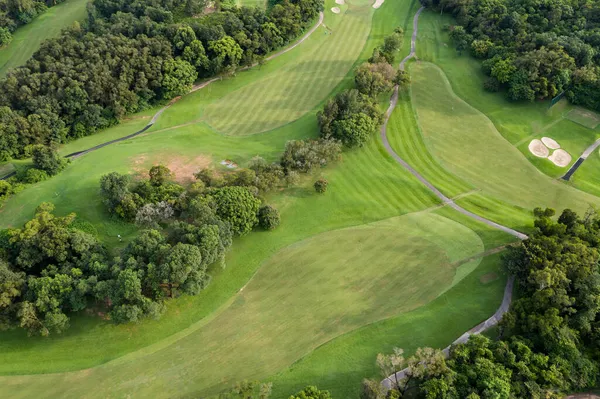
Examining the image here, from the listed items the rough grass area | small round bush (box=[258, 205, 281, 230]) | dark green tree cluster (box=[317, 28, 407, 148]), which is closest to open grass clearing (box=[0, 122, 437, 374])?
small round bush (box=[258, 205, 281, 230])

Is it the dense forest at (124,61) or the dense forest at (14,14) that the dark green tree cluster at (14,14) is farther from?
the dense forest at (124,61)

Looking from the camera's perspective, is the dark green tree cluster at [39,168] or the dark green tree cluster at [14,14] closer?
the dark green tree cluster at [39,168]

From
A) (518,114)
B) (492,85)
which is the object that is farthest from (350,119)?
(518,114)

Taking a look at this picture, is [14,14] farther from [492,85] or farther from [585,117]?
[585,117]

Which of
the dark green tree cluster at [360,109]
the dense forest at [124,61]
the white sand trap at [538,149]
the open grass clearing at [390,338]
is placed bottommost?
the open grass clearing at [390,338]

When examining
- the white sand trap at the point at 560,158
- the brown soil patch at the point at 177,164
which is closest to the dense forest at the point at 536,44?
the white sand trap at the point at 560,158

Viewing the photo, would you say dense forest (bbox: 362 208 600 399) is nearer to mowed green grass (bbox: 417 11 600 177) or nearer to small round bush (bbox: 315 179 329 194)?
mowed green grass (bbox: 417 11 600 177)
